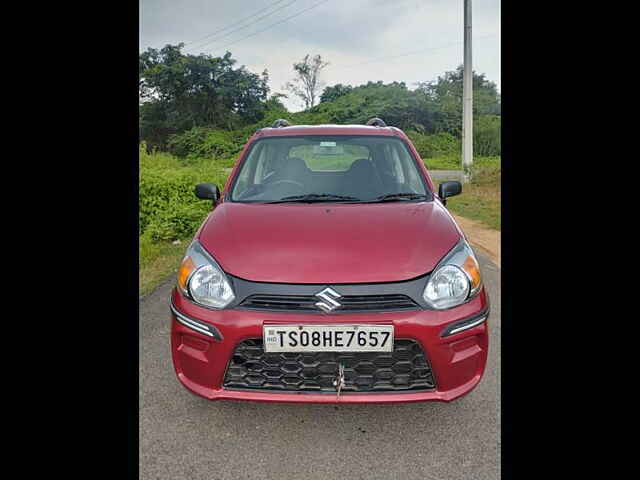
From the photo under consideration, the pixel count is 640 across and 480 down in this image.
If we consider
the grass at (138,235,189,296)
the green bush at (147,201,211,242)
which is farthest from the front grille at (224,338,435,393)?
the green bush at (147,201,211,242)

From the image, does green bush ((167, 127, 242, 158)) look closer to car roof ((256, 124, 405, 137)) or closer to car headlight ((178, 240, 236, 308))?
car roof ((256, 124, 405, 137))

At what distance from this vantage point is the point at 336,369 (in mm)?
2316

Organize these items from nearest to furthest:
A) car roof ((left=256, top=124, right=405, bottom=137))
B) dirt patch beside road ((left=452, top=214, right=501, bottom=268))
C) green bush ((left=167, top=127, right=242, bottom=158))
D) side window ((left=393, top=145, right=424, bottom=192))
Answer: side window ((left=393, top=145, right=424, bottom=192)), car roof ((left=256, top=124, right=405, bottom=137)), dirt patch beside road ((left=452, top=214, right=501, bottom=268)), green bush ((left=167, top=127, right=242, bottom=158))

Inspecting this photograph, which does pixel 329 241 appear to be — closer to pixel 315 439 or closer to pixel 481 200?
pixel 315 439

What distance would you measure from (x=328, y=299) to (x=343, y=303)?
0.07 m

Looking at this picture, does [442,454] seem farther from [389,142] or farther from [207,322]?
[389,142]

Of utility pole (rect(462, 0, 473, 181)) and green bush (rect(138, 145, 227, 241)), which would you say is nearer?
green bush (rect(138, 145, 227, 241))

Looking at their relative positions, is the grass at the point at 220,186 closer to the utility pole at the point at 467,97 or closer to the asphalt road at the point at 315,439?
the utility pole at the point at 467,97

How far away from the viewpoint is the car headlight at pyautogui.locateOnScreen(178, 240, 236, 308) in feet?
7.82

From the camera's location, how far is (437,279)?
2395 millimetres

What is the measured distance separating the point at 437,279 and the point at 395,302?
258 mm

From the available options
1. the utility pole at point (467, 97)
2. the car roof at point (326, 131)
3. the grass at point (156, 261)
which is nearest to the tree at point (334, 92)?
the utility pole at point (467, 97)

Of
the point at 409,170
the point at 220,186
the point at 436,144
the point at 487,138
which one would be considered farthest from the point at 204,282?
the point at 436,144
